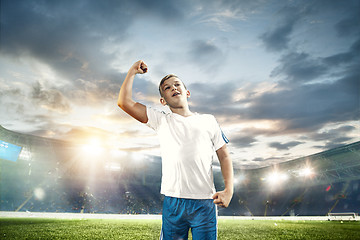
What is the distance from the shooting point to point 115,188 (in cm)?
3014

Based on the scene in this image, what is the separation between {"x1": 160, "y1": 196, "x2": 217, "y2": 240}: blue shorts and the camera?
1.42 meters

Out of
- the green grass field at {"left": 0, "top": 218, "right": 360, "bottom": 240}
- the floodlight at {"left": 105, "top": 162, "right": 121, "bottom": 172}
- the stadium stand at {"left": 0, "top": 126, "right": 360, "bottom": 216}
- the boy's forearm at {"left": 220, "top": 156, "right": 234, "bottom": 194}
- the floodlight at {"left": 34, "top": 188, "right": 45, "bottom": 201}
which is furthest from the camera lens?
the floodlight at {"left": 105, "top": 162, "right": 121, "bottom": 172}

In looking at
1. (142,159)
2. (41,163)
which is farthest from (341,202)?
(41,163)

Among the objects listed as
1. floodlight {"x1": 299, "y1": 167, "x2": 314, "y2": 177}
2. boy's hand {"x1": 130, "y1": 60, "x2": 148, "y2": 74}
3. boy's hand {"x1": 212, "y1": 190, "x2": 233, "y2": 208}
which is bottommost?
boy's hand {"x1": 212, "y1": 190, "x2": 233, "y2": 208}

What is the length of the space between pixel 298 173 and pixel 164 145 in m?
32.2

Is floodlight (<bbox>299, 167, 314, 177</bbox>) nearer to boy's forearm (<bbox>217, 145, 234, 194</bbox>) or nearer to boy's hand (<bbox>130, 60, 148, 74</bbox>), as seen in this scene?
boy's forearm (<bbox>217, 145, 234, 194</bbox>)

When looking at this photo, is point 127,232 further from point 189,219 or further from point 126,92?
point 126,92

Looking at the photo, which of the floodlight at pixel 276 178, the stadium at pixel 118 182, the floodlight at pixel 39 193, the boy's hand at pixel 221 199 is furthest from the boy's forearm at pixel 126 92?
the floodlight at pixel 276 178

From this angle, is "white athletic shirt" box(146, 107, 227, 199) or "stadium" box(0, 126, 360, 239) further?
"stadium" box(0, 126, 360, 239)

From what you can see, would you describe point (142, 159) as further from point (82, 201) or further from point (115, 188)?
point (82, 201)

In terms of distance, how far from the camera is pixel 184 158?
1545 mm

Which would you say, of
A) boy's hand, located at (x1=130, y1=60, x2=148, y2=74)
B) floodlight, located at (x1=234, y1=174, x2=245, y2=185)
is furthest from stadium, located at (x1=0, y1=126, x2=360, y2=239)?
boy's hand, located at (x1=130, y1=60, x2=148, y2=74)

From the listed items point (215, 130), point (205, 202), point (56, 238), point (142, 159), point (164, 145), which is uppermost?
point (142, 159)

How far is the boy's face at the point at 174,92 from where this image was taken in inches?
68.4
